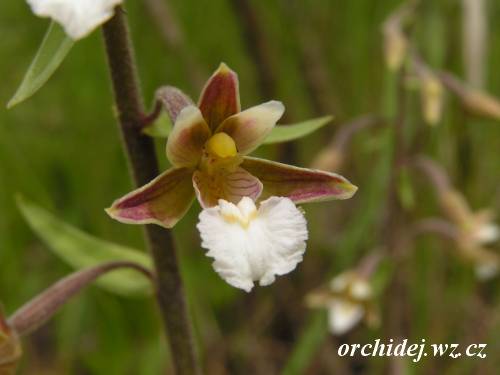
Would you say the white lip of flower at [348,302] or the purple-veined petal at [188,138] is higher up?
the purple-veined petal at [188,138]

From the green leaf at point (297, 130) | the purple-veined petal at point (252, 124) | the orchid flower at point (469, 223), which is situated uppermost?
the purple-veined petal at point (252, 124)

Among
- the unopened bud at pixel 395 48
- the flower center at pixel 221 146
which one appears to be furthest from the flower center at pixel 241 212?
the unopened bud at pixel 395 48

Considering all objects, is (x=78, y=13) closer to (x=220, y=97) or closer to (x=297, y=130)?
(x=220, y=97)

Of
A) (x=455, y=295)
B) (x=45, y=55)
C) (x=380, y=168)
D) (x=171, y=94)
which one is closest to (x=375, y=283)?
(x=380, y=168)

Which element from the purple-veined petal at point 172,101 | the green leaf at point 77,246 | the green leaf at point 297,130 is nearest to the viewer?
the purple-veined petal at point 172,101

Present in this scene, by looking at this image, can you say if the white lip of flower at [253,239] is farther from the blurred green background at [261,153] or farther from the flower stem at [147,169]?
the blurred green background at [261,153]

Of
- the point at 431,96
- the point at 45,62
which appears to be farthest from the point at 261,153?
the point at 45,62
